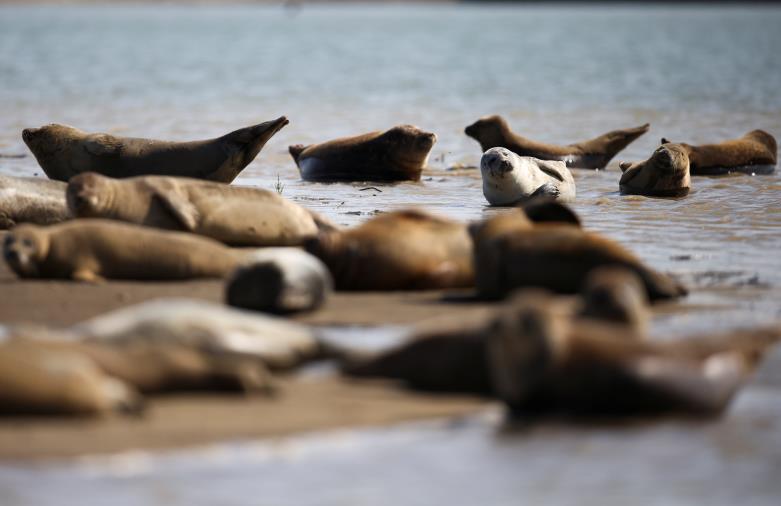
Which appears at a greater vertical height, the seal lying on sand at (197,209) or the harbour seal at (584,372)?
the seal lying on sand at (197,209)

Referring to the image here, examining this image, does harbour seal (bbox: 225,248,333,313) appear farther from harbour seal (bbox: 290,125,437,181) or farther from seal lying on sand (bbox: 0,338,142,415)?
harbour seal (bbox: 290,125,437,181)

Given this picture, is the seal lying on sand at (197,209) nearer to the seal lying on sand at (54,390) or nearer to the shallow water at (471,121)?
the shallow water at (471,121)

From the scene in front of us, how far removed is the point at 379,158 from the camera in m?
12.4

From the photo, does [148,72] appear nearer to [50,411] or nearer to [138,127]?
[138,127]

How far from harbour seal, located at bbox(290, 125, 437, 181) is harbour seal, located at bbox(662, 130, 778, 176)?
2.07 meters

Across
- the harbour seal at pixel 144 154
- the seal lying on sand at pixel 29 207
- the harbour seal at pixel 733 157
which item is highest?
the harbour seal at pixel 144 154

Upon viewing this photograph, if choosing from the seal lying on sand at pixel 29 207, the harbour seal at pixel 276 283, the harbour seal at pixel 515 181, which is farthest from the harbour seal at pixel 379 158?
the harbour seal at pixel 276 283

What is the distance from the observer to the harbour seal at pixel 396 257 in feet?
22.5

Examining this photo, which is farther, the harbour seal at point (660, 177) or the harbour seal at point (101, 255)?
the harbour seal at point (660, 177)

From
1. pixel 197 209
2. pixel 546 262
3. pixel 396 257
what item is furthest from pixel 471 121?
pixel 546 262

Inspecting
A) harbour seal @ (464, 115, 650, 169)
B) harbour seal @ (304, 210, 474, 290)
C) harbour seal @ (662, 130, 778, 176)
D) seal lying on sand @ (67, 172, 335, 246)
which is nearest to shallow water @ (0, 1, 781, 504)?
harbour seal @ (464, 115, 650, 169)

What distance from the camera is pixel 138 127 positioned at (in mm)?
17750

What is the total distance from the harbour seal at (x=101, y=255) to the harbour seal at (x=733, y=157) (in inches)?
258

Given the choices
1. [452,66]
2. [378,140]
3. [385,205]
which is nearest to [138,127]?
[378,140]
